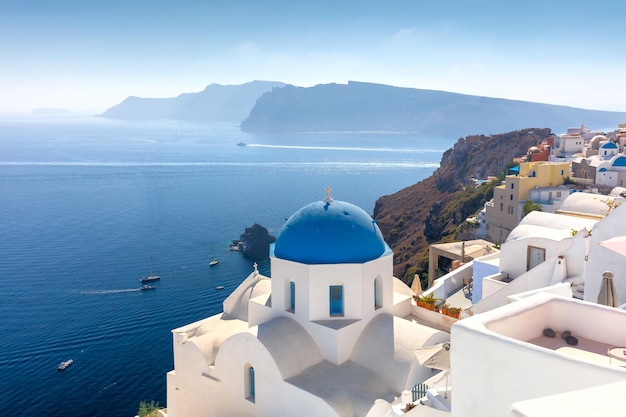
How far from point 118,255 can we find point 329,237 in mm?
43945

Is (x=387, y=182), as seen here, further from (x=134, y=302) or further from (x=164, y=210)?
(x=134, y=302)

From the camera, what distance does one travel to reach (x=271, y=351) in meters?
12.4

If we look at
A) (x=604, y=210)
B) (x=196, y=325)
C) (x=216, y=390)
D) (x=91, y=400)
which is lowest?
(x=91, y=400)

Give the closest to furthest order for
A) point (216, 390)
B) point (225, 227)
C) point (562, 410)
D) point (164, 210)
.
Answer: point (562, 410) < point (216, 390) < point (225, 227) < point (164, 210)

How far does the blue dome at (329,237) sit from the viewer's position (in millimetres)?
13171

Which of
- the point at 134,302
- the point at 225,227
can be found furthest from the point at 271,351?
the point at 225,227

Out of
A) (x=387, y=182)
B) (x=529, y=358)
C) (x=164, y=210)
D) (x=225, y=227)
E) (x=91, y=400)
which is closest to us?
(x=529, y=358)

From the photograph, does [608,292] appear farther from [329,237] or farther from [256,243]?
[256,243]

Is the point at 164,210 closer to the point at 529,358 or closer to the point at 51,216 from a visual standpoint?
the point at 51,216

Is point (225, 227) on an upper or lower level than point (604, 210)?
lower

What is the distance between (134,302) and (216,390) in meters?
28.6

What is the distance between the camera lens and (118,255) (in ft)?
171

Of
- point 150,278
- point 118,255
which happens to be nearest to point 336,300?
point 150,278

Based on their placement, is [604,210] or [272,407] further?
[604,210]
